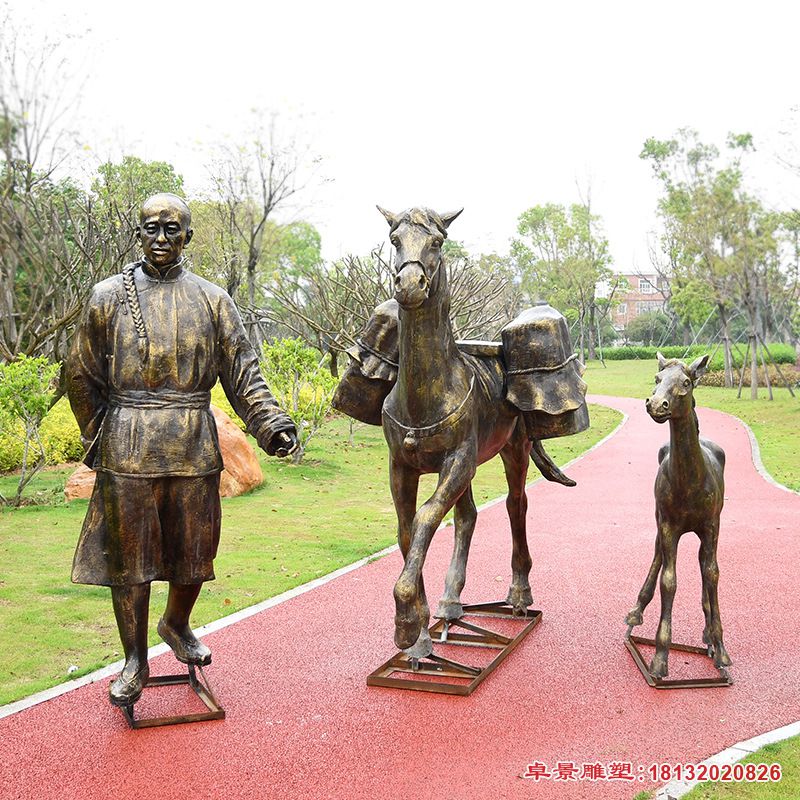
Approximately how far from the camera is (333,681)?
4902 mm

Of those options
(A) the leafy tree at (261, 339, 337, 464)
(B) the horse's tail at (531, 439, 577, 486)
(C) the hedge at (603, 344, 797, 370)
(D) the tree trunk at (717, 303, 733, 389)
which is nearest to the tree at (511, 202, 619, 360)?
(C) the hedge at (603, 344, 797, 370)

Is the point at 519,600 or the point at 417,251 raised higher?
the point at 417,251

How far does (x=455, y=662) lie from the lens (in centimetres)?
500

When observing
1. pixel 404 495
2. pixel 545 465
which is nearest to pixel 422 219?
pixel 404 495

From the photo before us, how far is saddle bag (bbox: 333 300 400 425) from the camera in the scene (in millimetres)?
5102

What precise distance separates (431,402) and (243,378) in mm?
1000

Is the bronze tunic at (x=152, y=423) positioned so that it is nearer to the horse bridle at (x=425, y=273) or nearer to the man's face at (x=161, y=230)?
the man's face at (x=161, y=230)

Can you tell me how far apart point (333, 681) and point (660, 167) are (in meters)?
38.3

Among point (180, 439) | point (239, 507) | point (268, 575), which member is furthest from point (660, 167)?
point (180, 439)

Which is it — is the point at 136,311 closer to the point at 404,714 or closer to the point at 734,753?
the point at 404,714

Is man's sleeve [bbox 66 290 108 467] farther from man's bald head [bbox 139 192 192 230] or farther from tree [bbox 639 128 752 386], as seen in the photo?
tree [bbox 639 128 752 386]

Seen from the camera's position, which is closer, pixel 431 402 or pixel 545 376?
pixel 431 402

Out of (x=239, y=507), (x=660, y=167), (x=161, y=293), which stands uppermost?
(x=660, y=167)

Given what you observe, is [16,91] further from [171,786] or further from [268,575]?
[171,786]
